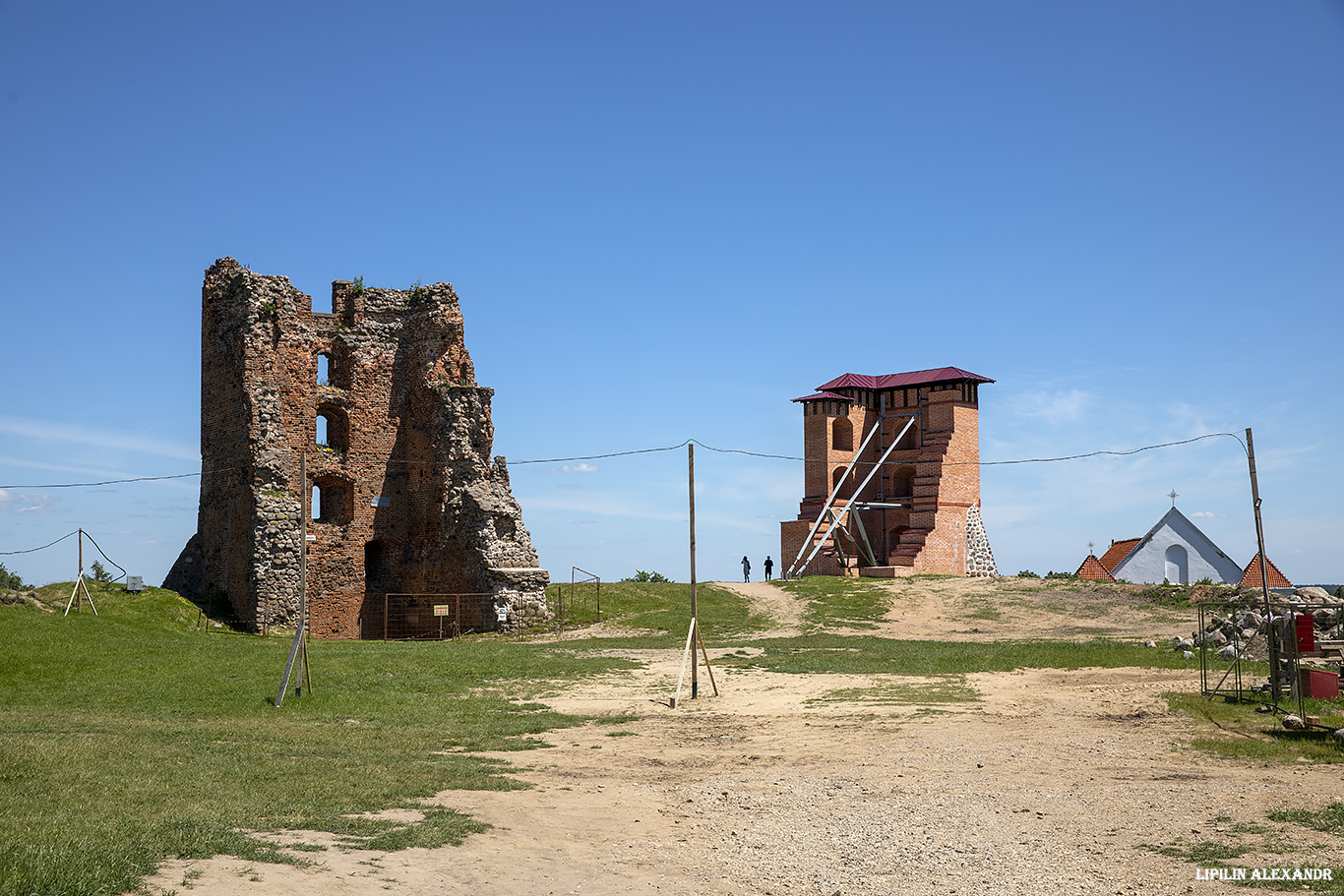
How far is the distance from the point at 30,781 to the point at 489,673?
40.1 ft

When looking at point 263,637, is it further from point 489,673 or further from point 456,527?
point 489,673

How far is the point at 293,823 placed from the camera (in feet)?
28.7

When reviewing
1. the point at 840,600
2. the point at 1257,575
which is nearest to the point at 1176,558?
the point at 1257,575

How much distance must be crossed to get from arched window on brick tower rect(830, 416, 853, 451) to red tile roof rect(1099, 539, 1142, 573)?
13647 mm

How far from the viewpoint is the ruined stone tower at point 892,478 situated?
49875mm

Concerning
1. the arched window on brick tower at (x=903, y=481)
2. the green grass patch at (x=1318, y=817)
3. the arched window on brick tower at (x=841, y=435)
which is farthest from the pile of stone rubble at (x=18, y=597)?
the arched window on brick tower at (x=903, y=481)

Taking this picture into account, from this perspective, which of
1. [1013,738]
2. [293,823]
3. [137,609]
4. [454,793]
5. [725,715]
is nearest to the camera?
[293,823]

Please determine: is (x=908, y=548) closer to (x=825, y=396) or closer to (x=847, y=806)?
(x=825, y=396)

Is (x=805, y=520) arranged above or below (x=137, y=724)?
above

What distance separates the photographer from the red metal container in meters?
15.6

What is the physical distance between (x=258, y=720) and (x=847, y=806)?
9.29 m

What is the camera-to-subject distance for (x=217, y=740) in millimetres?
13438

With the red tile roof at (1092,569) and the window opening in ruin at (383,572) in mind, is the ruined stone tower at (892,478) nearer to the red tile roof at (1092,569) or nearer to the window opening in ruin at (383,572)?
the red tile roof at (1092,569)

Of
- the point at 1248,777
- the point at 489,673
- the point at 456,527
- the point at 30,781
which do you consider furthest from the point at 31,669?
the point at 1248,777
